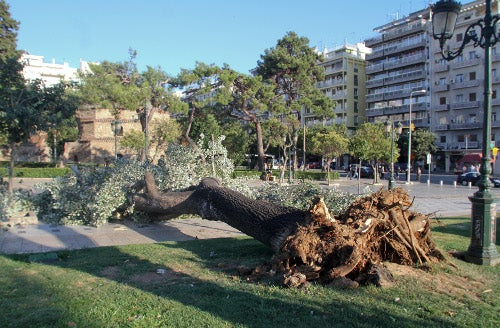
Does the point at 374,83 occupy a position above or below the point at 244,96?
above

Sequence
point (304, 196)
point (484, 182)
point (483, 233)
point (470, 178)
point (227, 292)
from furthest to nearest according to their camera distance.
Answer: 1. point (470, 178)
2. point (304, 196)
3. point (484, 182)
4. point (483, 233)
5. point (227, 292)

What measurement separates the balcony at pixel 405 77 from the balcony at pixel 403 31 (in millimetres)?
6695

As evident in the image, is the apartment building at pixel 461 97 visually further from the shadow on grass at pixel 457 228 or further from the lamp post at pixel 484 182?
the lamp post at pixel 484 182

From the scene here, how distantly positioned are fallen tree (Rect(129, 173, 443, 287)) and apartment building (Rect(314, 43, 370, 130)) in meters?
63.1

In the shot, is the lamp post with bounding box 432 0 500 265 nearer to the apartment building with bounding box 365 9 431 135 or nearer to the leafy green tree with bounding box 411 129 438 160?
the leafy green tree with bounding box 411 129 438 160

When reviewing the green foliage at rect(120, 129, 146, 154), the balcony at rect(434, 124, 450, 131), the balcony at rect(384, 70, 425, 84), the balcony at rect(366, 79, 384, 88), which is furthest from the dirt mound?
the balcony at rect(366, 79, 384, 88)

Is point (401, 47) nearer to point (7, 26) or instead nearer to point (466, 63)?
point (466, 63)

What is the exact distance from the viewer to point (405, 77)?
60.8 meters

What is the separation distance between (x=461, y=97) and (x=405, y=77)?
33.1ft

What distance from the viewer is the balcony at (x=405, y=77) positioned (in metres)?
58.4

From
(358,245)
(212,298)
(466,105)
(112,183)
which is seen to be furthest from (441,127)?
(212,298)

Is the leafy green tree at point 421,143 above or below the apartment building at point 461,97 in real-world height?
below

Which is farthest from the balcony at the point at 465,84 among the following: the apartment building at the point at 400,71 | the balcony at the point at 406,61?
the balcony at the point at 406,61

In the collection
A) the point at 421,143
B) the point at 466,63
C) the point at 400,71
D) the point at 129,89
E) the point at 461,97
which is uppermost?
the point at 400,71
